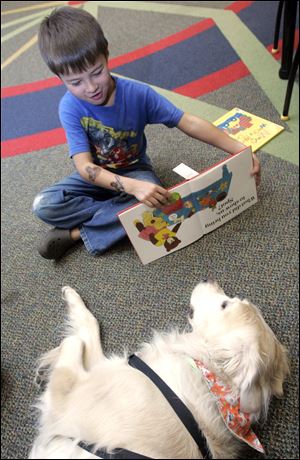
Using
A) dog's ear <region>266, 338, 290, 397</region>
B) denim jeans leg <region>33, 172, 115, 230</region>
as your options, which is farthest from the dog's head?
denim jeans leg <region>33, 172, 115, 230</region>

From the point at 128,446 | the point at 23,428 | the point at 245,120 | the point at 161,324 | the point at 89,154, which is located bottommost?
the point at 23,428

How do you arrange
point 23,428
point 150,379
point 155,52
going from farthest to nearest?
point 155,52
point 23,428
point 150,379

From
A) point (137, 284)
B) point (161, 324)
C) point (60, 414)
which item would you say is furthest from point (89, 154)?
point (60, 414)

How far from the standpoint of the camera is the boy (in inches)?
26.0

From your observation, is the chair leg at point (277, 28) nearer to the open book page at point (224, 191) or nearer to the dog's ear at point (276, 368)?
the open book page at point (224, 191)

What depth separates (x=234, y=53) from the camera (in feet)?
2.70

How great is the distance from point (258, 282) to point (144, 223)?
33 cm

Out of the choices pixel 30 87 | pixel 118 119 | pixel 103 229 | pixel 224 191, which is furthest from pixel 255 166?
pixel 30 87

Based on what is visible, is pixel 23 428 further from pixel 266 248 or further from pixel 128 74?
pixel 128 74

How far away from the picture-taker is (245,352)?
22.5 inches

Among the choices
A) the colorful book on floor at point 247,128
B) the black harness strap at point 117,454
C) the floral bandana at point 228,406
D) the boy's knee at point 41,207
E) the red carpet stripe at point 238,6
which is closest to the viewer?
the black harness strap at point 117,454

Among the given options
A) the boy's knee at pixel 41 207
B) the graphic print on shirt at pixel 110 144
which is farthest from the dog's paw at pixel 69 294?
the graphic print on shirt at pixel 110 144

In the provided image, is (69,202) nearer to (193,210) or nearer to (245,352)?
(193,210)

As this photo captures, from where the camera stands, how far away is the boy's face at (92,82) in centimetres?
→ 67
